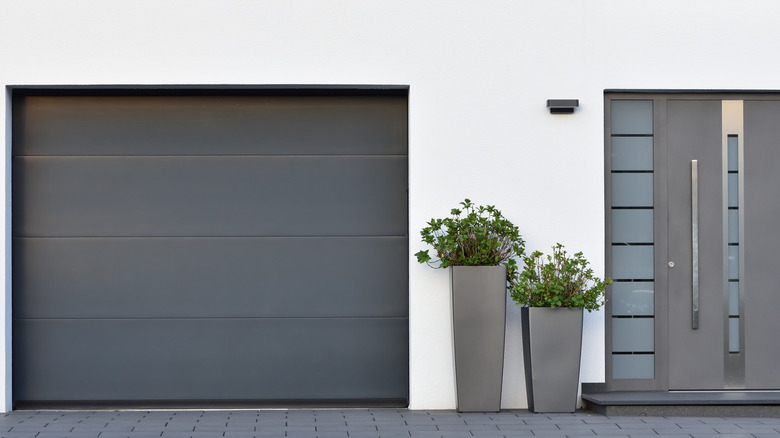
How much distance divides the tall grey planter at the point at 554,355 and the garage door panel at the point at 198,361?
42.7 inches

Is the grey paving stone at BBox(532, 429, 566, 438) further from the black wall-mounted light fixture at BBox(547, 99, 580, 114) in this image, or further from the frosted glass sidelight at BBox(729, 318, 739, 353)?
the black wall-mounted light fixture at BBox(547, 99, 580, 114)

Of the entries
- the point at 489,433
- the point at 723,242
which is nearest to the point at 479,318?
the point at 489,433

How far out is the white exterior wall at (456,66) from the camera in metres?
7.07

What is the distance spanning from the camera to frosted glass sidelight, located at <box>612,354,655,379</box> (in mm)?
7266

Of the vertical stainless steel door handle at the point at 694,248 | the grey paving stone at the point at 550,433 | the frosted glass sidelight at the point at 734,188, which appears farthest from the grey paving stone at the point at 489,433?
the frosted glass sidelight at the point at 734,188

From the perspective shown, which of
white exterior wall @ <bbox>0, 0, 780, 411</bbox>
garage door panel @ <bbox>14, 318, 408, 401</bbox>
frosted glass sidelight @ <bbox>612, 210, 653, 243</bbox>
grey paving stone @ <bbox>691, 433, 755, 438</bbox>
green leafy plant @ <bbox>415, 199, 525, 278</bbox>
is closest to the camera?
grey paving stone @ <bbox>691, 433, 755, 438</bbox>

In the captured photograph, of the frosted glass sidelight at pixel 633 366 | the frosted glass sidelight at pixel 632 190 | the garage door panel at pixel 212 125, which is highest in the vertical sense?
the garage door panel at pixel 212 125

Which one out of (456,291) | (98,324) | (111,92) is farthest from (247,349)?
(111,92)

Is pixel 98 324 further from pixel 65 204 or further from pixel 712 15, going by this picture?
pixel 712 15

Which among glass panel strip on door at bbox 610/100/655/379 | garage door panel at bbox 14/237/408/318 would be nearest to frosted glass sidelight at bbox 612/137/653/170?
glass panel strip on door at bbox 610/100/655/379

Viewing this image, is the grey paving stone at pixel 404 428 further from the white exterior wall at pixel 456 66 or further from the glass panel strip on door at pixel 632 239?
the glass panel strip on door at pixel 632 239

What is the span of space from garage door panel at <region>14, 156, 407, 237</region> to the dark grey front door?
2.17m

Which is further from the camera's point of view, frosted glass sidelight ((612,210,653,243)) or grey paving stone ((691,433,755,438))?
frosted glass sidelight ((612,210,653,243))

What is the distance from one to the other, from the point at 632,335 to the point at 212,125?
12.0ft
